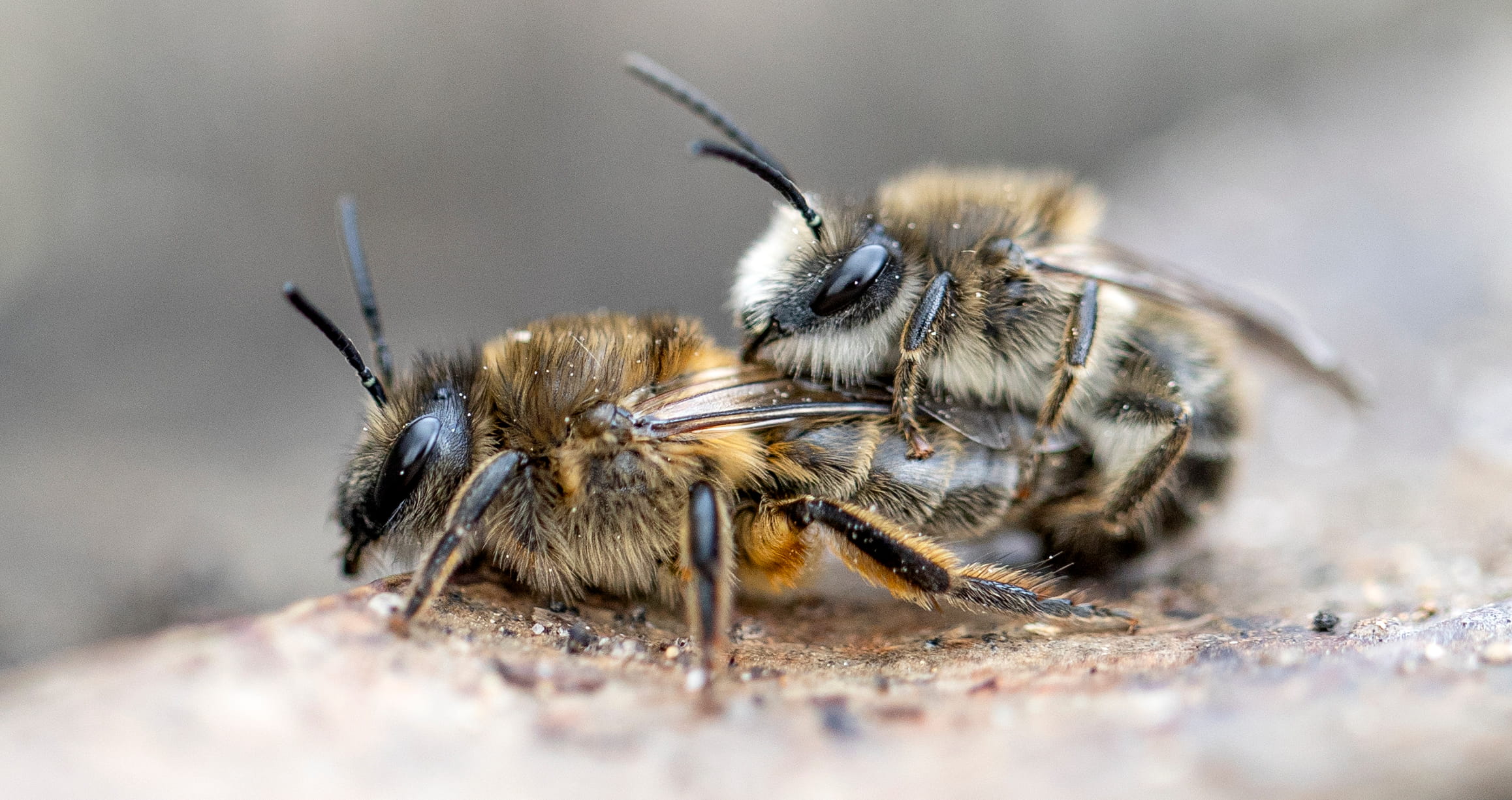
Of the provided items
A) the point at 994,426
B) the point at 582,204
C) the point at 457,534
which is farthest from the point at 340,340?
the point at 582,204

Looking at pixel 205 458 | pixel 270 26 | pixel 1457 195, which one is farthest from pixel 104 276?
pixel 1457 195

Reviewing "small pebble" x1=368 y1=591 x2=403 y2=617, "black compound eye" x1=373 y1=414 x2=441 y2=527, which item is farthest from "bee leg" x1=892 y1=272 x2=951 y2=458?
"small pebble" x1=368 y1=591 x2=403 y2=617

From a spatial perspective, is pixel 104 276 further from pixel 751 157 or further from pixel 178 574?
pixel 751 157

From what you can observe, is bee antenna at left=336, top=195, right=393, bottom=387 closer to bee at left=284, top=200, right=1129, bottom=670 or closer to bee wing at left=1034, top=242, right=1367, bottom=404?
bee at left=284, top=200, right=1129, bottom=670

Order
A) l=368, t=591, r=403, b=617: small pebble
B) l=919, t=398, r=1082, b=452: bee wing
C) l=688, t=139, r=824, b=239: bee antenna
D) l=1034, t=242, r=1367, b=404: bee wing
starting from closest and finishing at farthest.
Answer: l=368, t=591, r=403, b=617: small pebble
l=688, t=139, r=824, b=239: bee antenna
l=919, t=398, r=1082, b=452: bee wing
l=1034, t=242, r=1367, b=404: bee wing

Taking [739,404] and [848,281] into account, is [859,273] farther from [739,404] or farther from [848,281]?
[739,404]

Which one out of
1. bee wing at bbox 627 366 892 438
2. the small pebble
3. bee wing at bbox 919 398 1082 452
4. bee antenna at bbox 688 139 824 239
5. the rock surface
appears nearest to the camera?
the rock surface
